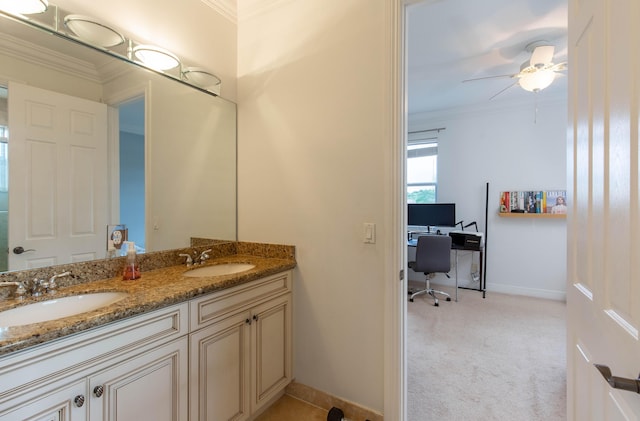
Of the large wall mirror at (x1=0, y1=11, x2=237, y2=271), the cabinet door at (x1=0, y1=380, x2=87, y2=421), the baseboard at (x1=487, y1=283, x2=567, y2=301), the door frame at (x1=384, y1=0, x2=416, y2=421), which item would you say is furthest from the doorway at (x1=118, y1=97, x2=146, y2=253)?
the baseboard at (x1=487, y1=283, x2=567, y2=301)

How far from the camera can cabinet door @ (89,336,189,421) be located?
0.99 metres

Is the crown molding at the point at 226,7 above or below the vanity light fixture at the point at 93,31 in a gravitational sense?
above

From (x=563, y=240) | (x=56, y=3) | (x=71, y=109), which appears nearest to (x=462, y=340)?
(x=563, y=240)

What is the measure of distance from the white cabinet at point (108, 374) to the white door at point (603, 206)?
55.7 inches

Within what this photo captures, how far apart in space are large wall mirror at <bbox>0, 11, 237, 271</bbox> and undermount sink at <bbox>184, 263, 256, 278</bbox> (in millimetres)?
239

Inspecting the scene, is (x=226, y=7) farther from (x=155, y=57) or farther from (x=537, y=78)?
(x=537, y=78)


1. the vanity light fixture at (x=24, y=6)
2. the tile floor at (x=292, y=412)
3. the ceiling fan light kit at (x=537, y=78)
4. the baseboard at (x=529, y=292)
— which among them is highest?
the ceiling fan light kit at (x=537, y=78)

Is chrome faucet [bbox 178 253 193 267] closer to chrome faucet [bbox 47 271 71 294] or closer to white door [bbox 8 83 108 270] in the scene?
white door [bbox 8 83 108 270]

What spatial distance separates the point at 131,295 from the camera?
1183mm

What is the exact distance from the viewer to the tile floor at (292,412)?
167cm

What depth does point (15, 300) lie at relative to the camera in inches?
43.0

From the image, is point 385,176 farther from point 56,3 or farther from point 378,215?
point 56,3

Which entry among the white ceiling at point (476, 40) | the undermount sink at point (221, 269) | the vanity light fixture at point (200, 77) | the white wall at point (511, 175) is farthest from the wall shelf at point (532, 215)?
the vanity light fixture at point (200, 77)

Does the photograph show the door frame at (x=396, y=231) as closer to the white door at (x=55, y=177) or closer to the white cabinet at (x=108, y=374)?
the white cabinet at (x=108, y=374)
